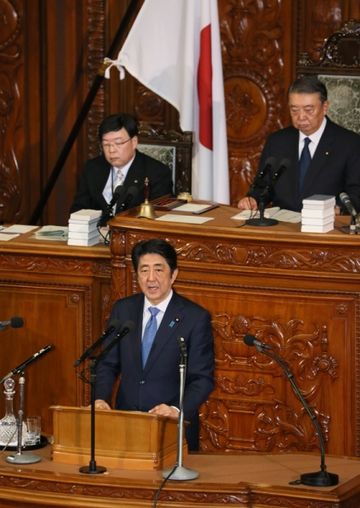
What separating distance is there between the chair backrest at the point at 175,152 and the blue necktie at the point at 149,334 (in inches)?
131

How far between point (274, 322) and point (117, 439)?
1.50m

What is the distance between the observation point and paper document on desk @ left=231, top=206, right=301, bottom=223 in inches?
295

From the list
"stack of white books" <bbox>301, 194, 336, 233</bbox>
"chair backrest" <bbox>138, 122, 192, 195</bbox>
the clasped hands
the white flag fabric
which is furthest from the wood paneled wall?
the clasped hands

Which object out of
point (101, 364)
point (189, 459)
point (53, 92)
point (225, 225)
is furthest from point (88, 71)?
point (189, 459)

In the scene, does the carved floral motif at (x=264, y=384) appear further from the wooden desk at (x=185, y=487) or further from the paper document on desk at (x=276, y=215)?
the wooden desk at (x=185, y=487)

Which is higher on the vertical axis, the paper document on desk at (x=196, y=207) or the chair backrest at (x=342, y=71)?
the chair backrest at (x=342, y=71)

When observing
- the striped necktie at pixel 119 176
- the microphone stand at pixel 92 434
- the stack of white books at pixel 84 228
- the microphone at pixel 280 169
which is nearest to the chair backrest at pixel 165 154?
the striped necktie at pixel 119 176

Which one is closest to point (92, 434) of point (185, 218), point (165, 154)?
point (185, 218)

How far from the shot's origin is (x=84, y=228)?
7.98 meters

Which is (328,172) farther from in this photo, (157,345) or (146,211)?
(157,345)

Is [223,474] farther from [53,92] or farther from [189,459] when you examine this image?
[53,92]

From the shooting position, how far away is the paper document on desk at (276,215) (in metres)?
7.50

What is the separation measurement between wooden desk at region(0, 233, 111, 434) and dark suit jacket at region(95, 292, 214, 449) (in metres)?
1.16

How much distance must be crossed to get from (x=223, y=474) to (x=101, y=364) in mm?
1115
